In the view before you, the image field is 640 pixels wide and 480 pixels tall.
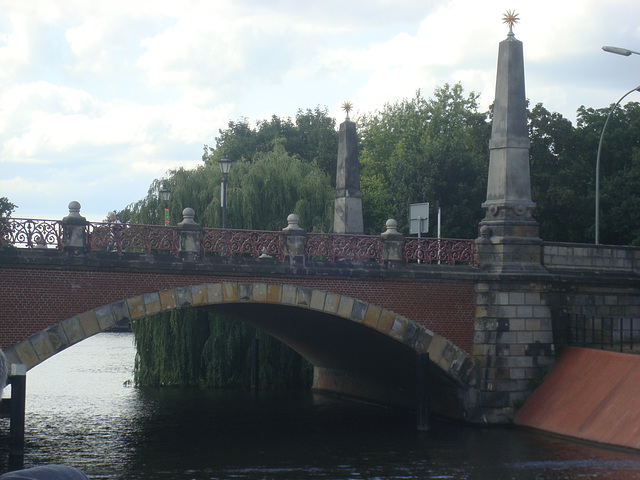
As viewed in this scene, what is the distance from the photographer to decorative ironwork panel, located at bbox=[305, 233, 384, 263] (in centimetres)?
1992

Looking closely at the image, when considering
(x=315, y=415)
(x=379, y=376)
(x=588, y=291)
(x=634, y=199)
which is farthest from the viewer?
(x=634, y=199)

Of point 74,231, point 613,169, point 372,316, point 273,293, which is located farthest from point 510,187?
point 613,169

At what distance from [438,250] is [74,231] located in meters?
8.64

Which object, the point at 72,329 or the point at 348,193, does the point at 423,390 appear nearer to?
the point at 348,193

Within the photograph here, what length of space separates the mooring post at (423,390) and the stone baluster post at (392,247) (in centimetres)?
234

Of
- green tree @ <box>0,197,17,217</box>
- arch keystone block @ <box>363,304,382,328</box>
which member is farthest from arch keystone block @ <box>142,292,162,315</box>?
green tree @ <box>0,197,17,217</box>

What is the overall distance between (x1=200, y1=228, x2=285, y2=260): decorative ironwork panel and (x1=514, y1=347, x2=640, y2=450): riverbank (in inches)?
277

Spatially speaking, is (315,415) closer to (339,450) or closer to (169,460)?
(339,450)

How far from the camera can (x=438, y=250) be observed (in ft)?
68.6

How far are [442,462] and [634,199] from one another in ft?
70.9

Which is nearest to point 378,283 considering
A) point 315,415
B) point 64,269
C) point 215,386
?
point 315,415

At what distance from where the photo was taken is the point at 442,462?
55.3 ft

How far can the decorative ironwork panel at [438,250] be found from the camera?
68.2 ft

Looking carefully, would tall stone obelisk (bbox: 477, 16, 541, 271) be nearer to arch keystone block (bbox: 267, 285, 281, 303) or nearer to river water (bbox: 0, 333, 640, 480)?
river water (bbox: 0, 333, 640, 480)
